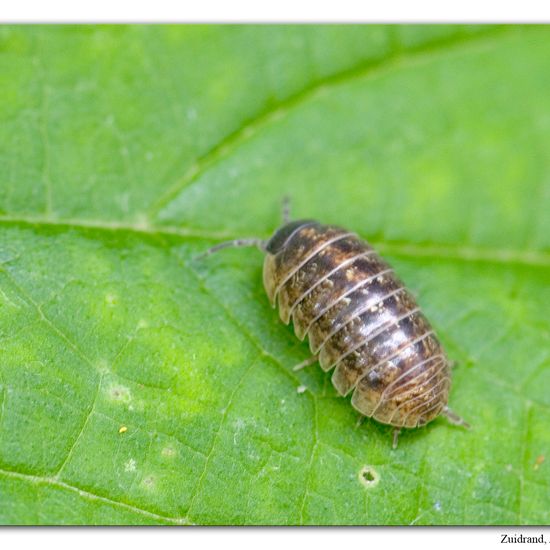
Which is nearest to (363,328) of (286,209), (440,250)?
(286,209)

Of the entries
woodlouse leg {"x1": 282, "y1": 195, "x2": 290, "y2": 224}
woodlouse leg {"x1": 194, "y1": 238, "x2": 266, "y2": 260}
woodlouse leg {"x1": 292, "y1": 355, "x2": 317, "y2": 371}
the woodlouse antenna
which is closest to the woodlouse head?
woodlouse leg {"x1": 194, "y1": 238, "x2": 266, "y2": 260}

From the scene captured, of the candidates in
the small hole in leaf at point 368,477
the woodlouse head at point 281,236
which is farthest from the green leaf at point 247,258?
the woodlouse head at point 281,236

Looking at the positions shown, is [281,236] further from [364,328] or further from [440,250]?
[440,250]

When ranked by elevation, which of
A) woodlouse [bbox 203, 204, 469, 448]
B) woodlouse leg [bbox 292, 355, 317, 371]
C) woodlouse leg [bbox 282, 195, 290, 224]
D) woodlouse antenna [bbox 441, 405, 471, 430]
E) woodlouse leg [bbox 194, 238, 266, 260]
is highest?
woodlouse leg [bbox 282, 195, 290, 224]

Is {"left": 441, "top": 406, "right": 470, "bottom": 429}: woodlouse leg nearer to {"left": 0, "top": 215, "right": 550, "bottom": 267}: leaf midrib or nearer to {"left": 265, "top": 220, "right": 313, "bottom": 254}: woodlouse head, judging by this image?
{"left": 0, "top": 215, "right": 550, "bottom": 267}: leaf midrib

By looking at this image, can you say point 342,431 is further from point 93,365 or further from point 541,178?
point 541,178

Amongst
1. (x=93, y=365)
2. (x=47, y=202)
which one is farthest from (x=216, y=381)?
(x=47, y=202)

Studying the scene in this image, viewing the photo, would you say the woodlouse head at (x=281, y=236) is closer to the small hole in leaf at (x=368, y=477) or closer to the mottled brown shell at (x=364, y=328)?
the mottled brown shell at (x=364, y=328)
